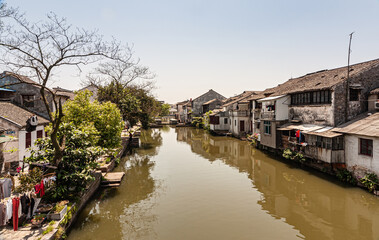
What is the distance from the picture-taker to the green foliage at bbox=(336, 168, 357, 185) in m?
14.5

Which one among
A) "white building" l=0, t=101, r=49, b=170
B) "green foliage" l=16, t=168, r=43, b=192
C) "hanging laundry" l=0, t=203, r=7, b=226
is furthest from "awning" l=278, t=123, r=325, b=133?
"white building" l=0, t=101, r=49, b=170

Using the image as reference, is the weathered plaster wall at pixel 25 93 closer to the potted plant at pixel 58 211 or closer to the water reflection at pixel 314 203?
the potted plant at pixel 58 211

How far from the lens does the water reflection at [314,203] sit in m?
9.93

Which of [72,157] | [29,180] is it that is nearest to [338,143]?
[72,157]

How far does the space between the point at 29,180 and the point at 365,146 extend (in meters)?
18.7

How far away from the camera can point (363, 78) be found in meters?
17.5

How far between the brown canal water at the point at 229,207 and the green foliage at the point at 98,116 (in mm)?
3442

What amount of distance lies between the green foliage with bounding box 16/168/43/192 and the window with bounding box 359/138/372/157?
59.8 feet

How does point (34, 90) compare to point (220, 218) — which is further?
point (34, 90)

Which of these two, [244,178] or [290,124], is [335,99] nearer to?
[290,124]

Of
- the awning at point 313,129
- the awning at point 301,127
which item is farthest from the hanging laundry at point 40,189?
the awning at point 301,127

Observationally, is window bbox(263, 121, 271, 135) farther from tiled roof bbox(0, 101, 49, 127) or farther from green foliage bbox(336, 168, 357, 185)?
tiled roof bbox(0, 101, 49, 127)

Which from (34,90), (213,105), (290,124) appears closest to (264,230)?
(290,124)

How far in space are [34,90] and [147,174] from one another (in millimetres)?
13119
